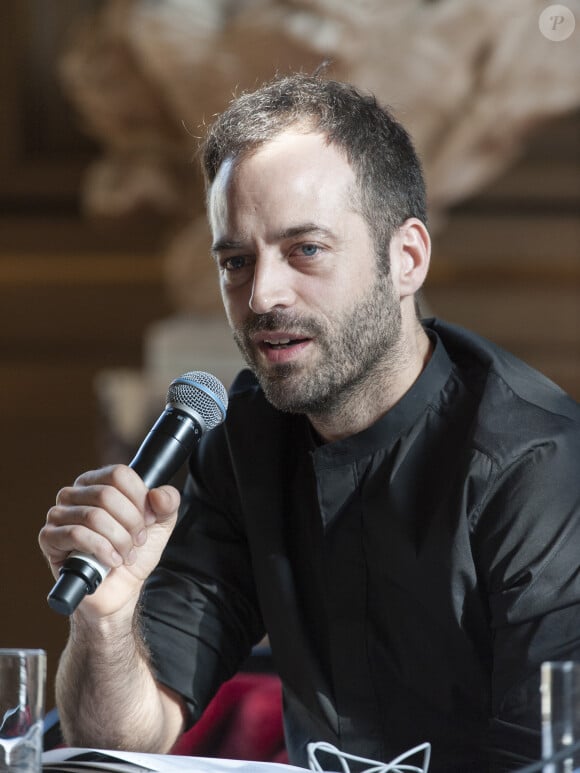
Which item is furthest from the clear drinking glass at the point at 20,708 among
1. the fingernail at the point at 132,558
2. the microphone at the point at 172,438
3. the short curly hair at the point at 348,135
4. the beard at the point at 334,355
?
the short curly hair at the point at 348,135

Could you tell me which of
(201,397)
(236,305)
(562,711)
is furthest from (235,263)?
(562,711)

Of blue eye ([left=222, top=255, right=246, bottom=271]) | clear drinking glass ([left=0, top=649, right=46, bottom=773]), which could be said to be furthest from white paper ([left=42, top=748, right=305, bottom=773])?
blue eye ([left=222, top=255, right=246, bottom=271])

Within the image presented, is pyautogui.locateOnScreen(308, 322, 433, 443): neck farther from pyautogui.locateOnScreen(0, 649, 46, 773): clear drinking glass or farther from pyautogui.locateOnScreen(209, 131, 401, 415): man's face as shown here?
pyautogui.locateOnScreen(0, 649, 46, 773): clear drinking glass

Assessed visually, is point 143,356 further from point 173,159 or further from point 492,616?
point 492,616

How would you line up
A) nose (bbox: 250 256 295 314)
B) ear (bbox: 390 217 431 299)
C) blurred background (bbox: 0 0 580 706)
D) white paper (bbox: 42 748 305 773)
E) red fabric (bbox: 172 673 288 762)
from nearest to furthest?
white paper (bbox: 42 748 305 773) < nose (bbox: 250 256 295 314) < ear (bbox: 390 217 431 299) < red fabric (bbox: 172 673 288 762) < blurred background (bbox: 0 0 580 706)

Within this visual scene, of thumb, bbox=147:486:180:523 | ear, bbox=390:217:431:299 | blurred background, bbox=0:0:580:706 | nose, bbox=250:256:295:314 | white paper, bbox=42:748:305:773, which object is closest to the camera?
white paper, bbox=42:748:305:773

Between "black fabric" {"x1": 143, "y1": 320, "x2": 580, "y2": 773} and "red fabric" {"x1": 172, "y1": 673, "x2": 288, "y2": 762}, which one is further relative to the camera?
"red fabric" {"x1": 172, "y1": 673, "x2": 288, "y2": 762}

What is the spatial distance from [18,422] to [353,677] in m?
2.74

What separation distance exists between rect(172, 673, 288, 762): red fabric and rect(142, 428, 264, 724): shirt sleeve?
149mm

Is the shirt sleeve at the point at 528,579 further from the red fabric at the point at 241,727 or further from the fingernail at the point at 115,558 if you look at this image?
the red fabric at the point at 241,727

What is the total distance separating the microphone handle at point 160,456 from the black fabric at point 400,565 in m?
0.21

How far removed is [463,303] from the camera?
12.0 feet

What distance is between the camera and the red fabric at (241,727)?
144 cm

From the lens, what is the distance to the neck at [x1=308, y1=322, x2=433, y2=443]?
1.22 m
